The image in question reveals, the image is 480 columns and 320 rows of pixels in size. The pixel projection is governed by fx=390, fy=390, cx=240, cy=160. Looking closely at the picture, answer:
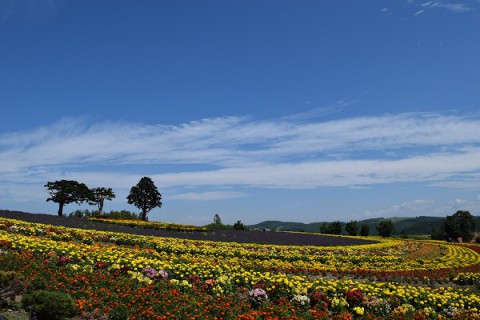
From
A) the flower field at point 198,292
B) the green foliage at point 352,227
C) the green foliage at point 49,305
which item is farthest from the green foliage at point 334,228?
the green foliage at point 49,305

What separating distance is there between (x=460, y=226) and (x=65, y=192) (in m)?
52.6

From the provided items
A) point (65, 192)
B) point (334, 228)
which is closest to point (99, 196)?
point (65, 192)

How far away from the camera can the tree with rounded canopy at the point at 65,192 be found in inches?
1790

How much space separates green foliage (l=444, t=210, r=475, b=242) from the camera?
54.2 metres

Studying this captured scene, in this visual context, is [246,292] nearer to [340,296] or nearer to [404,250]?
[340,296]

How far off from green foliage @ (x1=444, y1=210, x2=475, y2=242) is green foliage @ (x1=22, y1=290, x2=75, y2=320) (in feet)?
186

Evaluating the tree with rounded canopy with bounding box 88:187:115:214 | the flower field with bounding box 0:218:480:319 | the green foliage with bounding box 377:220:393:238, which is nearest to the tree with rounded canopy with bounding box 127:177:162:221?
the tree with rounded canopy with bounding box 88:187:115:214

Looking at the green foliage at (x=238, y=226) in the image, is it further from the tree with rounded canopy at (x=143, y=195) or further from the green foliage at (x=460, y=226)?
the green foliage at (x=460, y=226)

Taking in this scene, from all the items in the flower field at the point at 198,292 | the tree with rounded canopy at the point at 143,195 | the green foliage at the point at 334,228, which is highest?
the tree with rounded canopy at the point at 143,195

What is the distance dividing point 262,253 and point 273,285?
10397 mm

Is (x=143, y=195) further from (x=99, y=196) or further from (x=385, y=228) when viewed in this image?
(x=385, y=228)

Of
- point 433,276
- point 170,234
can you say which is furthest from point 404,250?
point 170,234

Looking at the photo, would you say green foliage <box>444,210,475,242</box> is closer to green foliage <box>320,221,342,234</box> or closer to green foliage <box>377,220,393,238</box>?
green foliage <box>377,220,393,238</box>

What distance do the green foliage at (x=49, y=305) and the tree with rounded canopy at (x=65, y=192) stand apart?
4086 cm
